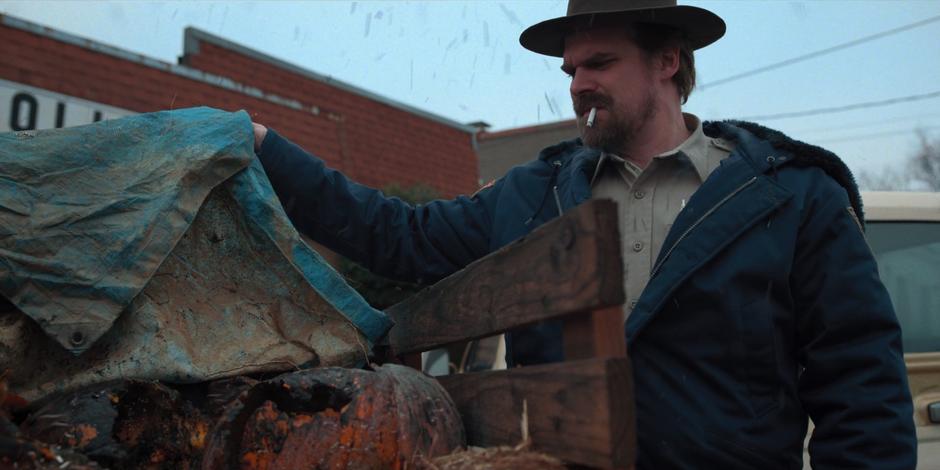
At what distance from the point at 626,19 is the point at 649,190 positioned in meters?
0.51

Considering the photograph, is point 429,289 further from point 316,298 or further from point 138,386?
point 138,386

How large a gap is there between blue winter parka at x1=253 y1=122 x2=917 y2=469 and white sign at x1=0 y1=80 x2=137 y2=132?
6447 millimetres

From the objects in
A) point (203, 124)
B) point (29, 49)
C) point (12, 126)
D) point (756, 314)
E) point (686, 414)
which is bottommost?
point (686, 414)

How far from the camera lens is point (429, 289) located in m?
2.20

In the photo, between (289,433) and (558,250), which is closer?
(558,250)

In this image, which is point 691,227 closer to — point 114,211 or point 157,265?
point 157,265

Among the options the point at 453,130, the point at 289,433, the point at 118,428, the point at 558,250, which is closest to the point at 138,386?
the point at 118,428

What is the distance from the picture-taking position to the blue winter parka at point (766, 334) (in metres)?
2.02

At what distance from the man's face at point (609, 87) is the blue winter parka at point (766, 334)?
262mm

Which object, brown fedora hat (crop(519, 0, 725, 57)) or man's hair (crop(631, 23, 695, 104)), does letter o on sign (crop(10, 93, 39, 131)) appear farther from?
man's hair (crop(631, 23, 695, 104))

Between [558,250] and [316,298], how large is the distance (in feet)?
3.17

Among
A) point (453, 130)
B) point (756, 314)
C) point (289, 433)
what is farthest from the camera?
point (453, 130)

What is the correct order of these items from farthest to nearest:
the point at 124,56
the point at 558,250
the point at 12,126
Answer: the point at 124,56 → the point at 12,126 → the point at 558,250

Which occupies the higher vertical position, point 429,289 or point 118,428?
point 429,289
